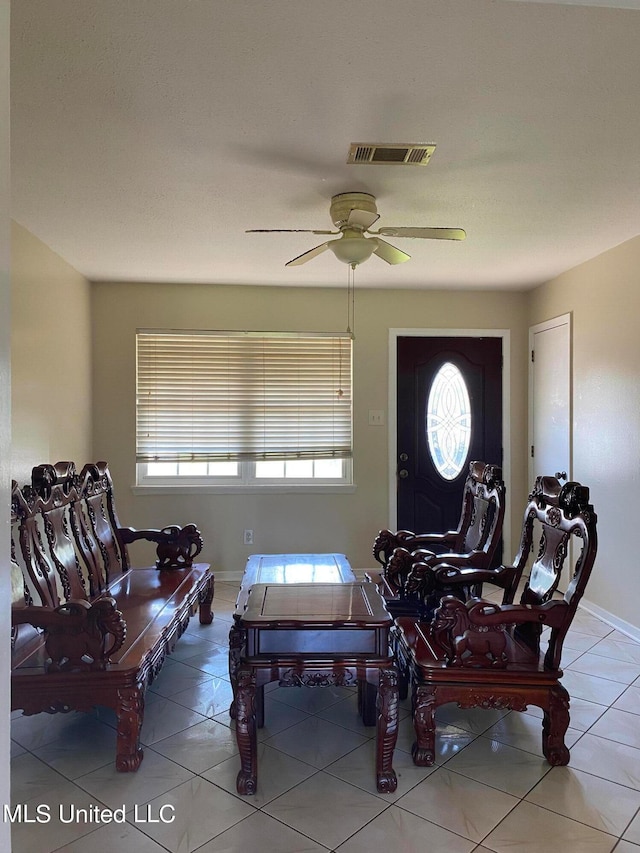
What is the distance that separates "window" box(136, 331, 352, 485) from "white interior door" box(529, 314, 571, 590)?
5.15 ft

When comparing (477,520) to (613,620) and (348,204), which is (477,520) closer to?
(613,620)

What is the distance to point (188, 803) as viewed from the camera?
1996mm

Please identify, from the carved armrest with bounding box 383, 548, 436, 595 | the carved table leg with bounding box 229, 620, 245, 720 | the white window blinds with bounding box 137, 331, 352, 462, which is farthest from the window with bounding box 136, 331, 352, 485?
the carved table leg with bounding box 229, 620, 245, 720

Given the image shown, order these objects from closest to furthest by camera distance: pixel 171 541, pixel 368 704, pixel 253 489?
pixel 368 704
pixel 171 541
pixel 253 489

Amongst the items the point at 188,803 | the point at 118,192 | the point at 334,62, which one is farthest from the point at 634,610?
the point at 118,192

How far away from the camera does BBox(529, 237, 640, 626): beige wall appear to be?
355 centimetres

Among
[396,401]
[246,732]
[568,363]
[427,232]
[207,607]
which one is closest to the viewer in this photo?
[246,732]

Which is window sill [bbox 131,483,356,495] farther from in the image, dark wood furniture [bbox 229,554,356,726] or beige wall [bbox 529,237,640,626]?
beige wall [bbox 529,237,640,626]

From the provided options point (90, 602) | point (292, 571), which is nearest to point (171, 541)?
point (292, 571)

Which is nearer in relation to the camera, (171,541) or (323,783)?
(323,783)

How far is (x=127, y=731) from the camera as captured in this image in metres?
2.16

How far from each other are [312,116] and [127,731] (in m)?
2.39

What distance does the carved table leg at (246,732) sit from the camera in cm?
205

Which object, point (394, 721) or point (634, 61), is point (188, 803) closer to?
point (394, 721)
